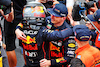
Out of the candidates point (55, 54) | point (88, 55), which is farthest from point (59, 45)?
point (88, 55)

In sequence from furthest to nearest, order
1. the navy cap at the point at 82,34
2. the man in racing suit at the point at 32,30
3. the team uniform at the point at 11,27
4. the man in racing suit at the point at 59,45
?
the team uniform at the point at 11,27, the man in racing suit at the point at 32,30, the man in racing suit at the point at 59,45, the navy cap at the point at 82,34

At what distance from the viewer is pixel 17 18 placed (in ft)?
8.86

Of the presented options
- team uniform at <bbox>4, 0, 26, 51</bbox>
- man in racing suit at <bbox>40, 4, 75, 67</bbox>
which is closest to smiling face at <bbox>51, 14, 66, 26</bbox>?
man in racing suit at <bbox>40, 4, 75, 67</bbox>

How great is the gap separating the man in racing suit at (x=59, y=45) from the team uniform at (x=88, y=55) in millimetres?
237

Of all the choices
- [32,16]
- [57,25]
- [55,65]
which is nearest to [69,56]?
[55,65]

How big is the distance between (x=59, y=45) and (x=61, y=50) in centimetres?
10

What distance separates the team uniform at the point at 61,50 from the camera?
1.84 meters

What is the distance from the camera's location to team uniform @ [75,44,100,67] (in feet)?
4.97

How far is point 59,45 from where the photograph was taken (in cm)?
193

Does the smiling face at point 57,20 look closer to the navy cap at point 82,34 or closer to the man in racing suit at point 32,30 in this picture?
the man in racing suit at point 32,30

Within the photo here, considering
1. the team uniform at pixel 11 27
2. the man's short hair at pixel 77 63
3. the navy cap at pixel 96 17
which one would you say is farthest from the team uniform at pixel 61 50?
the team uniform at pixel 11 27

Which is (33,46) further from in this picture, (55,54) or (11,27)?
(11,27)

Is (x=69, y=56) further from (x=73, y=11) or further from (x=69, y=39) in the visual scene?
(x=73, y=11)

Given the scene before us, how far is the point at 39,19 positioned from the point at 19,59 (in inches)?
84.8
